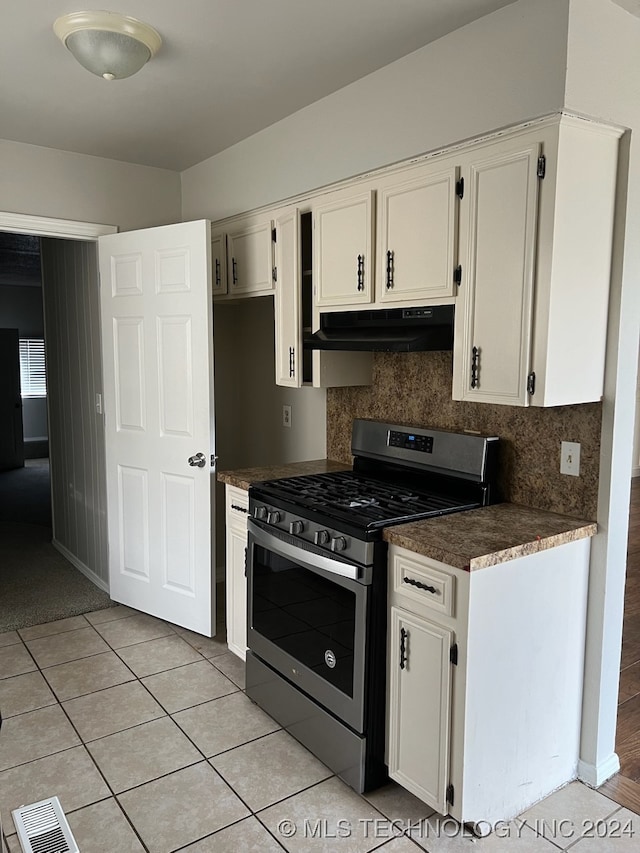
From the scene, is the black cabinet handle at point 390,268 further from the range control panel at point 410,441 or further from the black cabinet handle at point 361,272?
the range control panel at point 410,441

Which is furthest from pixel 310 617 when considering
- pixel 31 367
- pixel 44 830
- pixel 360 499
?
pixel 31 367

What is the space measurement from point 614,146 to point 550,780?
82.2 inches

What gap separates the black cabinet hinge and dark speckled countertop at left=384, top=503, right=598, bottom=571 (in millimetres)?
444

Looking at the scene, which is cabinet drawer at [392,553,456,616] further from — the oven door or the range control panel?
the range control panel

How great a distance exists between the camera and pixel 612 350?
2.19 m

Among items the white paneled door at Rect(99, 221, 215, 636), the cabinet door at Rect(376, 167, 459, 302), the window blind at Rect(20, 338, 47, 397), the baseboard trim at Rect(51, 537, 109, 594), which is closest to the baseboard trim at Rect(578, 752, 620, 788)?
the cabinet door at Rect(376, 167, 459, 302)

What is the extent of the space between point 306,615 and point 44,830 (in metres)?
1.29

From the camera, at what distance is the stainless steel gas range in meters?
2.19

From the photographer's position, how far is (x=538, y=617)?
211 cm

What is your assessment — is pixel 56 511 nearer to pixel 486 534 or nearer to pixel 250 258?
pixel 250 258

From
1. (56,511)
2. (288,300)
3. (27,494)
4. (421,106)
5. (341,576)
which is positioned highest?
(421,106)

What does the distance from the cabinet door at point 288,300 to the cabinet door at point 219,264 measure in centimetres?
52

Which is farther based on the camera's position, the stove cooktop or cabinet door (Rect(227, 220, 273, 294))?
cabinet door (Rect(227, 220, 273, 294))

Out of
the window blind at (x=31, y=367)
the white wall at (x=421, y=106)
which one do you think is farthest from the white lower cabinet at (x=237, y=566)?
the window blind at (x=31, y=367)
